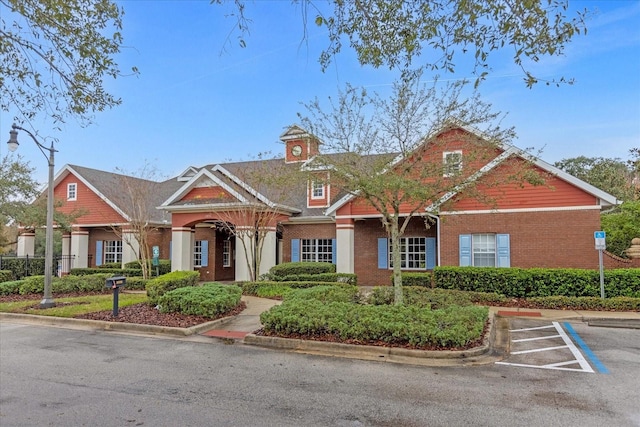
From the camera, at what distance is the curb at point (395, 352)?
7.58 metres

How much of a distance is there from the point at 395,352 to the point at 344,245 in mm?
11423

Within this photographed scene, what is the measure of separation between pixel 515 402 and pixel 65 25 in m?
7.18

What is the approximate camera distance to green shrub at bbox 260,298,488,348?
805 centimetres

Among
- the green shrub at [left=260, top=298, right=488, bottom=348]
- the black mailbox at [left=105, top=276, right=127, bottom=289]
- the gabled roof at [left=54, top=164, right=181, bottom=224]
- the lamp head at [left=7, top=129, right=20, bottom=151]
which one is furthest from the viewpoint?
the gabled roof at [left=54, top=164, right=181, bottom=224]

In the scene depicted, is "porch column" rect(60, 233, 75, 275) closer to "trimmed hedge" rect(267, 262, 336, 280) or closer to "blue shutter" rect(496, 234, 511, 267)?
"trimmed hedge" rect(267, 262, 336, 280)

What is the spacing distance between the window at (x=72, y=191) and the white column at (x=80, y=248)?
2351mm

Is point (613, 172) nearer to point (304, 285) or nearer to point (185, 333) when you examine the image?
point (304, 285)

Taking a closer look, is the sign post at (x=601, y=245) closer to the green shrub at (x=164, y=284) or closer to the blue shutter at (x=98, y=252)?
the green shrub at (x=164, y=284)

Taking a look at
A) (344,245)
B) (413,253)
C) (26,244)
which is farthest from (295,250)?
(26,244)

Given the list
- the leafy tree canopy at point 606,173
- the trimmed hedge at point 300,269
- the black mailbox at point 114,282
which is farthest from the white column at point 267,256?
the leafy tree canopy at point 606,173

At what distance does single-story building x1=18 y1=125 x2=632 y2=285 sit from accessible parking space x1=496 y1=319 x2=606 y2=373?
3847 millimetres

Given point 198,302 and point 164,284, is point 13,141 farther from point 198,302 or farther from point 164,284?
point 198,302

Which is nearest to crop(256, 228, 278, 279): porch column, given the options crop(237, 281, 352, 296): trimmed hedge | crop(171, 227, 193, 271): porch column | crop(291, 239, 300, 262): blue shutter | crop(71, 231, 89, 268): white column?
crop(291, 239, 300, 262): blue shutter

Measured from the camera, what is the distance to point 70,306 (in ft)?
44.0
